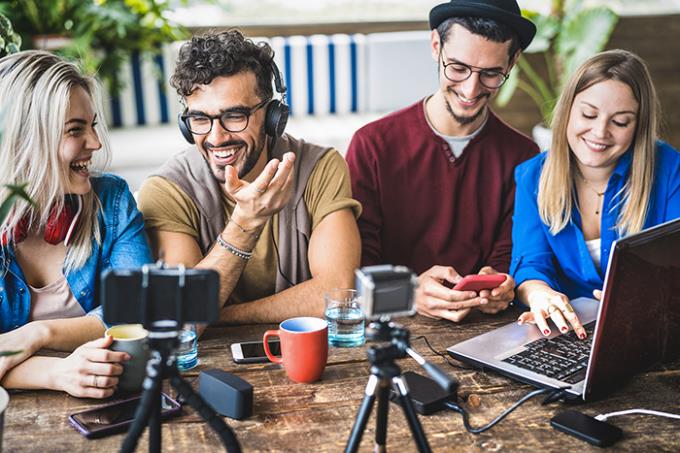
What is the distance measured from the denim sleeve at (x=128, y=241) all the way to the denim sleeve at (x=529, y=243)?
2.89 ft

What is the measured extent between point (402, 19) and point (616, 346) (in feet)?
14.3

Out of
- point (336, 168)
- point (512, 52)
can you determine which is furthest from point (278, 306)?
point (512, 52)

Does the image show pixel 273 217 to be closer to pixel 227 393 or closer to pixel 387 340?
pixel 227 393

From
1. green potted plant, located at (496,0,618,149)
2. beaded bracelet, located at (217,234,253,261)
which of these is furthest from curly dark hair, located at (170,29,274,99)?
green potted plant, located at (496,0,618,149)

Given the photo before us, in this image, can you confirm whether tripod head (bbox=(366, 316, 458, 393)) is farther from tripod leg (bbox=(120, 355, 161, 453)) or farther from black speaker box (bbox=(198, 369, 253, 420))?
black speaker box (bbox=(198, 369, 253, 420))

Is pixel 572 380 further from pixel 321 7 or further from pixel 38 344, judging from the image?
pixel 321 7

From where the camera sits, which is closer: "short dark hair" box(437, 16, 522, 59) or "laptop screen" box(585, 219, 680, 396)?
"laptop screen" box(585, 219, 680, 396)

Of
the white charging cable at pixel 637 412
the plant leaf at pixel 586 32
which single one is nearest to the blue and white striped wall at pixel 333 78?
the plant leaf at pixel 586 32

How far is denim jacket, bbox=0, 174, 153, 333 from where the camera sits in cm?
151

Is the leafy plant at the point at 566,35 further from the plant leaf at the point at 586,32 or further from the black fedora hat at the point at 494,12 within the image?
the black fedora hat at the point at 494,12

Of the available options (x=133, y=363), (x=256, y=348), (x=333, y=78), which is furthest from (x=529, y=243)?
(x=333, y=78)

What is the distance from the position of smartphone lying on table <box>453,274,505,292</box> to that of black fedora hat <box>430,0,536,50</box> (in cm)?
78

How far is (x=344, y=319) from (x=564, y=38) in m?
3.56

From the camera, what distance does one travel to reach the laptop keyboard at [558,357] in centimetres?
130
